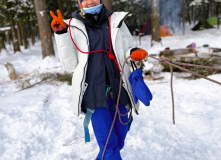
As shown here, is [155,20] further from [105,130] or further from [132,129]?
[105,130]

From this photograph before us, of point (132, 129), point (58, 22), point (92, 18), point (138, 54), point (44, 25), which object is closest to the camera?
point (58, 22)

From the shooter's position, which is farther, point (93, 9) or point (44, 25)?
point (44, 25)

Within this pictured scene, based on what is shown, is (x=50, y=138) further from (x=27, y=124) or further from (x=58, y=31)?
(x=58, y=31)

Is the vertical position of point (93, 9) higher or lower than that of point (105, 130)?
higher

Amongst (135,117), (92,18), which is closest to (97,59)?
(92,18)

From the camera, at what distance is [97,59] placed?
2.13 m

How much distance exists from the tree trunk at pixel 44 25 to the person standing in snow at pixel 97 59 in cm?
728

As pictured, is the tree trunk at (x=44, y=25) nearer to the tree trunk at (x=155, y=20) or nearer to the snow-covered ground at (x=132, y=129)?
the snow-covered ground at (x=132, y=129)

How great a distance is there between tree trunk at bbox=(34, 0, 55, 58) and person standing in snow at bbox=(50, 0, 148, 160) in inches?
287

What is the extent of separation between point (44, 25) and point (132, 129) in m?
7.06

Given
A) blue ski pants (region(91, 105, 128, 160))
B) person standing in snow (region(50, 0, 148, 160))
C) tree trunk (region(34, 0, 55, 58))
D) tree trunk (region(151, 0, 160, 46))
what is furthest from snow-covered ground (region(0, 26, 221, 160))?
tree trunk (region(151, 0, 160, 46))

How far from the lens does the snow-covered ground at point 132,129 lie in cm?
294

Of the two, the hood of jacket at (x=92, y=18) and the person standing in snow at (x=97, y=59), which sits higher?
the hood of jacket at (x=92, y=18)

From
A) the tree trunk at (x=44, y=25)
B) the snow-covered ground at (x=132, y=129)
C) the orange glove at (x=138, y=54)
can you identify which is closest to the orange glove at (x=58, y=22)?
the orange glove at (x=138, y=54)
